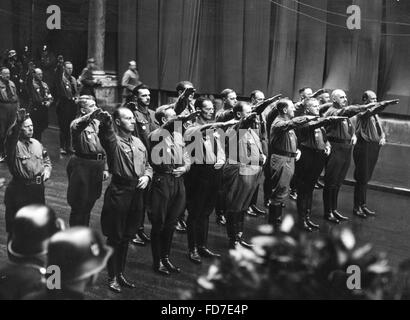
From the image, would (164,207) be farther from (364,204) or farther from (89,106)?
(364,204)

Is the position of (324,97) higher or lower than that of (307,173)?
higher

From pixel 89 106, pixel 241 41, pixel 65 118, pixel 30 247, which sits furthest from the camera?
pixel 241 41

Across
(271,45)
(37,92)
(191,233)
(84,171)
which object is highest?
(271,45)

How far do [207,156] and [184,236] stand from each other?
4.94 ft

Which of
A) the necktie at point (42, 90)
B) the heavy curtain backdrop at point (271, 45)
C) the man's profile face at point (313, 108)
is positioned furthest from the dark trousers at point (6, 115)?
the man's profile face at point (313, 108)

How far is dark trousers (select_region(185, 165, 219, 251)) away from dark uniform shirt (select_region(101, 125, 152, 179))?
1.19 meters

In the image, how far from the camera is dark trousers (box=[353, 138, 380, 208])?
989 cm

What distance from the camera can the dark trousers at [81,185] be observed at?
783cm

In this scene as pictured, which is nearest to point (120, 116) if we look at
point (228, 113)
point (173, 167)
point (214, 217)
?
point (173, 167)

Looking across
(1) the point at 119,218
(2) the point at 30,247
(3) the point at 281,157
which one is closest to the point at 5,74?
(3) the point at 281,157

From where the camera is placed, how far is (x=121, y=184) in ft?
21.9

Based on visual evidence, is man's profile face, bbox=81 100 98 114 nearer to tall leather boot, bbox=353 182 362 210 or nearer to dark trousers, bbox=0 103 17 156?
tall leather boot, bbox=353 182 362 210

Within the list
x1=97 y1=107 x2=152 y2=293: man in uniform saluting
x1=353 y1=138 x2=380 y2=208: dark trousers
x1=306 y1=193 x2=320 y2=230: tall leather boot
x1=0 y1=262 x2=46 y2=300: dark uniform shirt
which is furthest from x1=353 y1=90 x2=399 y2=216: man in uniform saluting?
x1=0 y1=262 x2=46 y2=300: dark uniform shirt
